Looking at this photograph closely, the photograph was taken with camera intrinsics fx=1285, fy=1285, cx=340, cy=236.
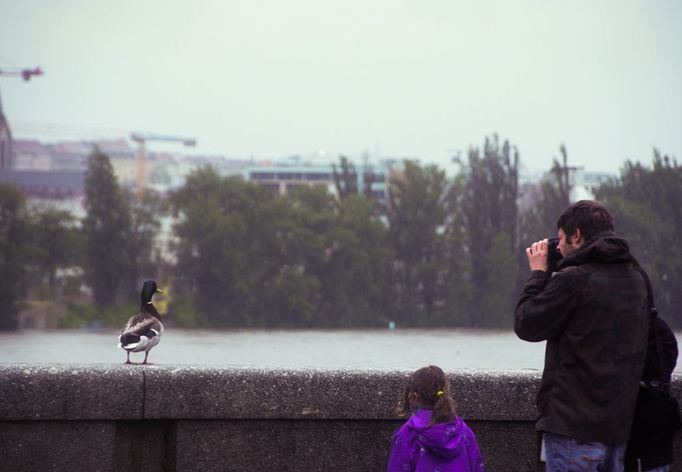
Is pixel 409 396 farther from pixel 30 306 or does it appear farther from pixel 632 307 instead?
pixel 30 306

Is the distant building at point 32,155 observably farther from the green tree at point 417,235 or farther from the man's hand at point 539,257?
the man's hand at point 539,257

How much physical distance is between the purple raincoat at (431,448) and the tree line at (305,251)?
76758mm

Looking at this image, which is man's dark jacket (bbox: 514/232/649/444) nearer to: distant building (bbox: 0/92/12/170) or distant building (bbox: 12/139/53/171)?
distant building (bbox: 0/92/12/170)

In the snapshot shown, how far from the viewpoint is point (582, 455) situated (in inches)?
157

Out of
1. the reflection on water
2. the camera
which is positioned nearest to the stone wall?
the camera

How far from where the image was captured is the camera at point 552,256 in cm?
427

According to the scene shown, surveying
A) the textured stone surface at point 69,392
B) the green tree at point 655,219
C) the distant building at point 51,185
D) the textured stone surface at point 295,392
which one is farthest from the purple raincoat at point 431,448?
the distant building at point 51,185

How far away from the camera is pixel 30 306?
3268 inches

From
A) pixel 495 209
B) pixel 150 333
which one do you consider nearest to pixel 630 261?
pixel 150 333

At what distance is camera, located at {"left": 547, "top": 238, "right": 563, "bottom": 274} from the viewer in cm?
427

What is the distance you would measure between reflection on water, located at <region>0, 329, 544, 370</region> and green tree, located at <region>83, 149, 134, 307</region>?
3.62m

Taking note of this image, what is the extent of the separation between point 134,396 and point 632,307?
2.12m

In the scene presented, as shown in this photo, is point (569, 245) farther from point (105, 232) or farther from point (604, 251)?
point (105, 232)

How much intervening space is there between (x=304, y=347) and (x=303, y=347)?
0.21ft
